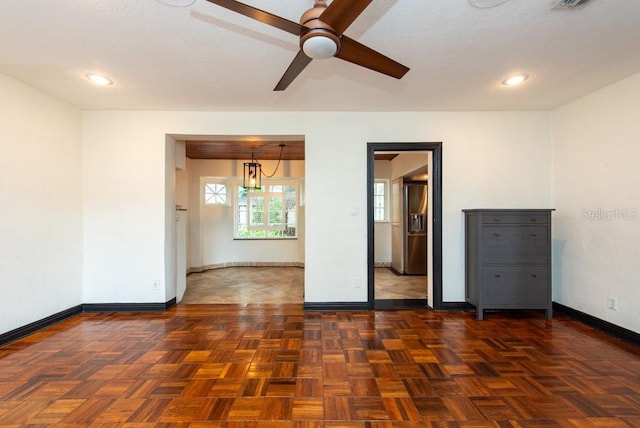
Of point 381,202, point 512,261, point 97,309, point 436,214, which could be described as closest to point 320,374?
point 436,214

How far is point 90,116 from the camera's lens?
3.46 meters

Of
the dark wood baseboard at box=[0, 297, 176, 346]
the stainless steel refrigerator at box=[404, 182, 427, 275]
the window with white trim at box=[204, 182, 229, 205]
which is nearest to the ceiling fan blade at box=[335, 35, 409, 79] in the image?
the dark wood baseboard at box=[0, 297, 176, 346]

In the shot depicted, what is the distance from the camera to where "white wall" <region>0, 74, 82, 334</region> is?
2.65m

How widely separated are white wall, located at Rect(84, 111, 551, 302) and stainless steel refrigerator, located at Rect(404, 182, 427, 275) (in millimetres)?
2107

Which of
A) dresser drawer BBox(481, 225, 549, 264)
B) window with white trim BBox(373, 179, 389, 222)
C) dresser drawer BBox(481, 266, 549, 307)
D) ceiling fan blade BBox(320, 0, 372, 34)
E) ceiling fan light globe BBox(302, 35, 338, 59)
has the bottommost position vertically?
dresser drawer BBox(481, 266, 549, 307)

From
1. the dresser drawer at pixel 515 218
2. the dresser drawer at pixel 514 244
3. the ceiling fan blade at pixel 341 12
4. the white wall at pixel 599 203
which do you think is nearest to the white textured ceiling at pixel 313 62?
the white wall at pixel 599 203

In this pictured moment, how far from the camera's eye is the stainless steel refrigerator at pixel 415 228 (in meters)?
5.65

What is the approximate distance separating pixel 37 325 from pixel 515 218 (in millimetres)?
4944

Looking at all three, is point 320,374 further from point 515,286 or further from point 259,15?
point 515,286

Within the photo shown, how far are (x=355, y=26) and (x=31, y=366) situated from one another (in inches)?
132

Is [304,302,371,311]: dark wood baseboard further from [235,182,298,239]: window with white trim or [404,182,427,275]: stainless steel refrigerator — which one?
[235,182,298,239]: window with white trim

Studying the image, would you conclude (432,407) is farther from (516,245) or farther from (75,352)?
(75,352)

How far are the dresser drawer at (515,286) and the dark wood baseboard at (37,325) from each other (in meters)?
4.50

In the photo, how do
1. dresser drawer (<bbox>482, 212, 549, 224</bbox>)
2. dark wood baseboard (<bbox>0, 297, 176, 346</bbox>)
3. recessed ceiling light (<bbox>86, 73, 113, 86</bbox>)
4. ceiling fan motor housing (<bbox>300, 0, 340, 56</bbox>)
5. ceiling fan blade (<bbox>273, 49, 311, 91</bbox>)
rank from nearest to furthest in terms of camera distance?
ceiling fan motor housing (<bbox>300, 0, 340, 56</bbox>) < ceiling fan blade (<bbox>273, 49, 311, 91</bbox>) < recessed ceiling light (<bbox>86, 73, 113, 86</bbox>) < dark wood baseboard (<bbox>0, 297, 176, 346</bbox>) < dresser drawer (<bbox>482, 212, 549, 224</bbox>)
